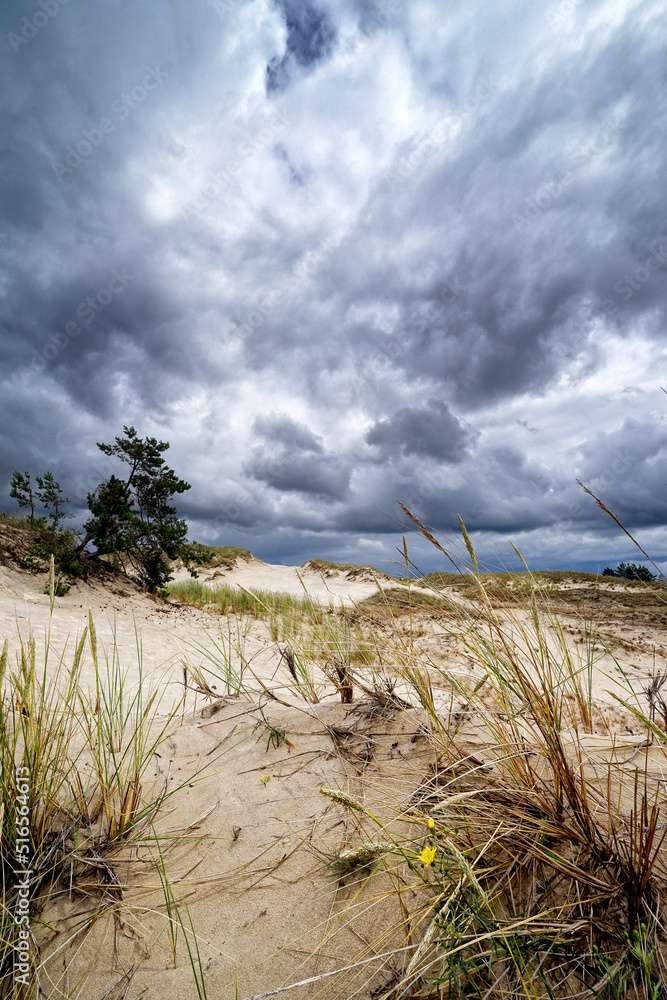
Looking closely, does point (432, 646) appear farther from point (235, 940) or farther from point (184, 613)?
point (235, 940)

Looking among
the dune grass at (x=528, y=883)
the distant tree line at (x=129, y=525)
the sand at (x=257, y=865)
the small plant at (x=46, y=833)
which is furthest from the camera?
the distant tree line at (x=129, y=525)

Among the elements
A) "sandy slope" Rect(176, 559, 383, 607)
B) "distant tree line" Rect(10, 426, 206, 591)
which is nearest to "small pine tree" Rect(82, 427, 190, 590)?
"distant tree line" Rect(10, 426, 206, 591)

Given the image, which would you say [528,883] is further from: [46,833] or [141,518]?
[141,518]

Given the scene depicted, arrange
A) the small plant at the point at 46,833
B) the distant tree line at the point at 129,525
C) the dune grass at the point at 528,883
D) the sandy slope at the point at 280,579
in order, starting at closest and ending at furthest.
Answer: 1. the dune grass at the point at 528,883
2. the small plant at the point at 46,833
3. the distant tree line at the point at 129,525
4. the sandy slope at the point at 280,579

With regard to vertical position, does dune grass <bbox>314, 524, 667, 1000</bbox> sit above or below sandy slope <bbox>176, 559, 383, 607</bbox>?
below

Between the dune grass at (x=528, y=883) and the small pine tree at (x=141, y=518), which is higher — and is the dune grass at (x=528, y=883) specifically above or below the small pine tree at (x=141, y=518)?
below

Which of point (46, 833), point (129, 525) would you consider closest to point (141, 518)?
point (129, 525)

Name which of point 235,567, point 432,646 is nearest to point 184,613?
point 432,646

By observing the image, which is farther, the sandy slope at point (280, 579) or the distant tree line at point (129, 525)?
the sandy slope at point (280, 579)

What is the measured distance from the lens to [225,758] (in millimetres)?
2395

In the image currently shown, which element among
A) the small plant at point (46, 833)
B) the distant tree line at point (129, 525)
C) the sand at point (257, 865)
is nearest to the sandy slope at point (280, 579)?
the distant tree line at point (129, 525)

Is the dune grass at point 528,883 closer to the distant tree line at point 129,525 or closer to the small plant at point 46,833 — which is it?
the small plant at point 46,833

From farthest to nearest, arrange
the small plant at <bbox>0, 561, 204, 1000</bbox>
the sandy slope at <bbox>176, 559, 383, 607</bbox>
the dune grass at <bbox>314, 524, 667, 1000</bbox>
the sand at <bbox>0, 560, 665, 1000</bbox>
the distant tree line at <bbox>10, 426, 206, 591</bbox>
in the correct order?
the sandy slope at <bbox>176, 559, 383, 607</bbox> < the distant tree line at <bbox>10, 426, 206, 591</bbox> < the small plant at <bbox>0, 561, 204, 1000</bbox> < the sand at <bbox>0, 560, 665, 1000</bbox> < the dune grass at <bbox>314, 524, 667, 1000</bbox>

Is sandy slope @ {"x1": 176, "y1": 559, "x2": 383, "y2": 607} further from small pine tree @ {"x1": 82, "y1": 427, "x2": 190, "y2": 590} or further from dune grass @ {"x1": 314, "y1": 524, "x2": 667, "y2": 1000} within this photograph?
dune grass @ {"x1": 314, "y1": 524, "x2": 667, "y2": 1000}
